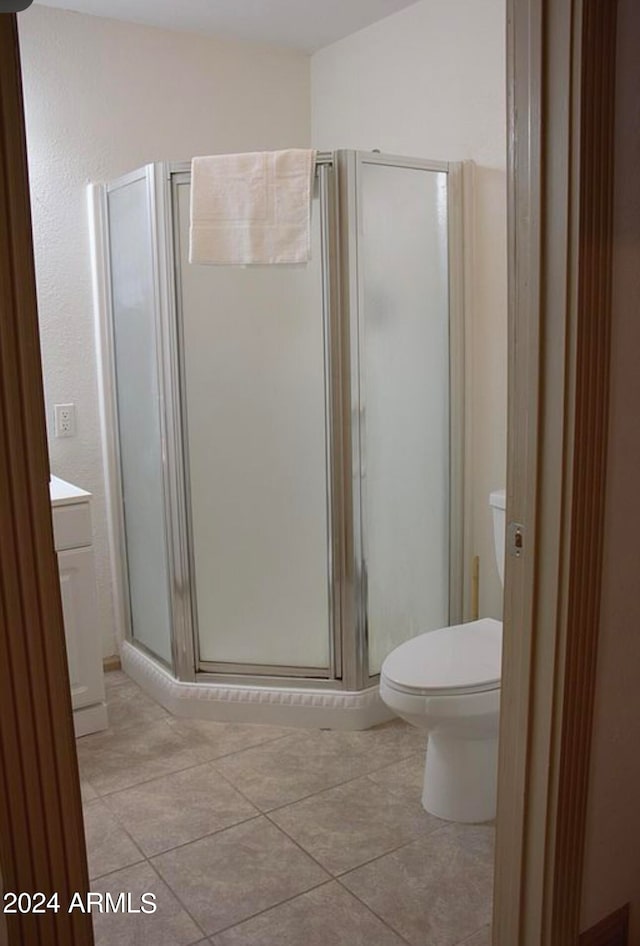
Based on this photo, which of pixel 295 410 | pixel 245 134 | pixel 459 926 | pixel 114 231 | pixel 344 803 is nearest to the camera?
pixel 459 926

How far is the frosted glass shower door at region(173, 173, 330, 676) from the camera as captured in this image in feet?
8.57

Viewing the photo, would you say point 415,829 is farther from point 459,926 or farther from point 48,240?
point 48,240

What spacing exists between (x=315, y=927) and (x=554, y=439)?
120 centimetres

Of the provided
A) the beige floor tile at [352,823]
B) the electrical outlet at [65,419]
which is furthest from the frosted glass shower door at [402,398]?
the electrical outlet at [65,419]

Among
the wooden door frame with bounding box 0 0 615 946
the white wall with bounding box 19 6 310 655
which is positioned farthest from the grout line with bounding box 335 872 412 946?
the white wall with bounding box 19 6 310 655

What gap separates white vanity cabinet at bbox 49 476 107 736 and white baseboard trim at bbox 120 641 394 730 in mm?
274

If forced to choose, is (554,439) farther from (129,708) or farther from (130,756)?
(129,708)

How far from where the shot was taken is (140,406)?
2.86 m

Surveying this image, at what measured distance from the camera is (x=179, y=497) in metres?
2.72

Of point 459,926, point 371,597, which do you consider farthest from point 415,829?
point 371,597

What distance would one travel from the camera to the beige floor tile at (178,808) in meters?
2.14

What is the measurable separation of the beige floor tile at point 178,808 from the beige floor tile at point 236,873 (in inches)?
1.9

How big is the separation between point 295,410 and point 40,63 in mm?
1466

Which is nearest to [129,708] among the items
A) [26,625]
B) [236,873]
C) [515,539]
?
[236,873]
